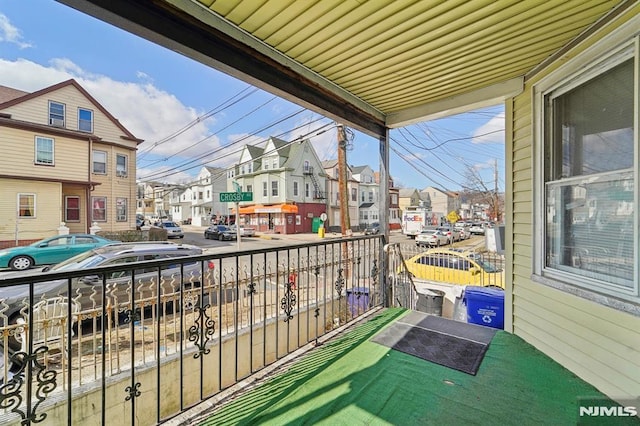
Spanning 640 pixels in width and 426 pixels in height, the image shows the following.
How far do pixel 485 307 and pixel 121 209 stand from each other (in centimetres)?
1550

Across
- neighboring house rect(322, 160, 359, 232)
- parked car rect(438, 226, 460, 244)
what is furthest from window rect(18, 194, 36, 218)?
parked car rect(438, 226, 460, 244)

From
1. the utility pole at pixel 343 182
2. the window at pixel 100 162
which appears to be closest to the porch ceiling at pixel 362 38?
the utility pole at pixel 343 182

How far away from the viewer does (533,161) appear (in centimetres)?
240

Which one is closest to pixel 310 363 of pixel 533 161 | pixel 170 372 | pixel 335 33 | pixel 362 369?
pixel 362 369

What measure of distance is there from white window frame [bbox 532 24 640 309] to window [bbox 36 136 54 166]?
1483 cm

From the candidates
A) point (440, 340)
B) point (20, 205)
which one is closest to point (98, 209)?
point (20, 205)

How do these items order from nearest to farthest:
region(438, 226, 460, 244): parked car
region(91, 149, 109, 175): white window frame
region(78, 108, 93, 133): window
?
1. region(78, 108, 93, 133): window
2. region(91, 149, 109, 175): white window frame
3. region(438, 226, 460, 244): parked car

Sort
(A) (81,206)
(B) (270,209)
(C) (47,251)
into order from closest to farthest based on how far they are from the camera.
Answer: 1. (C) (47,251)
2. (A) (81,206)
3. (B) (270,209)

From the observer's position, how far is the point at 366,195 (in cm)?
2808

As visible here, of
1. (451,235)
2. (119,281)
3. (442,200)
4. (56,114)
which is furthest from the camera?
(442,200)

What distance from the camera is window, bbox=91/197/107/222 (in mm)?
12422

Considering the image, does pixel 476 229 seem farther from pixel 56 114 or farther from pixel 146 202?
pixel 146 202

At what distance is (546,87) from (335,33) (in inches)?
71.6

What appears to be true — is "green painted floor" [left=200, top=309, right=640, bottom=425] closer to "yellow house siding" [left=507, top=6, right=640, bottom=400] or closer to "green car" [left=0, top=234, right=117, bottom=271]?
"yellow house siding" [left=507, top=6, right=640, bottom=400]
